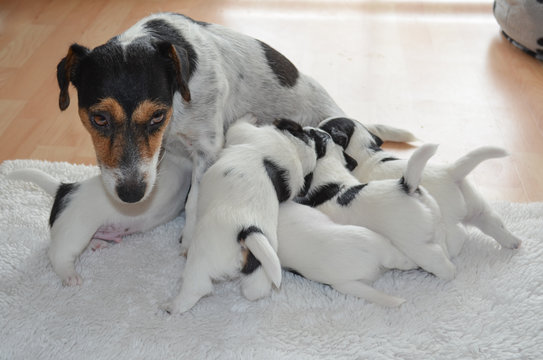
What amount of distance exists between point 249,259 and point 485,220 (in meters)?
1.28

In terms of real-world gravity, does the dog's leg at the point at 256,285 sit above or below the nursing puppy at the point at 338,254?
below

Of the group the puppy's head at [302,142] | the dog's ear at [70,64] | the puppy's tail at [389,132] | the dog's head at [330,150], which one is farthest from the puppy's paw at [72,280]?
the puppy's tail at [389,132]

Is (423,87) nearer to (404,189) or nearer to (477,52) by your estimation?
(477,52)

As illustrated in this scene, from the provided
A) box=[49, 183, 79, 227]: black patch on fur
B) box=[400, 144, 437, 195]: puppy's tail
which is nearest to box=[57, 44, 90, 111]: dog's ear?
box=[49, 183, 79, 227]: black patch on fur

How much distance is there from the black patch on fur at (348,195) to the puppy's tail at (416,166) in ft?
0.78

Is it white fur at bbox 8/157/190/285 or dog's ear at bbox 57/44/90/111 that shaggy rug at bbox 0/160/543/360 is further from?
dog's ear at bbox 57/44/90/111

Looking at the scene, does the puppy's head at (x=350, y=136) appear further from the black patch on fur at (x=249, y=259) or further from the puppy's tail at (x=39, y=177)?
the puppy's tail at (x=39, y=177)

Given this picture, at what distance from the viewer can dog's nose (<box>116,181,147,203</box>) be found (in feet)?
9.04

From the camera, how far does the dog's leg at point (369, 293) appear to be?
2.78 m

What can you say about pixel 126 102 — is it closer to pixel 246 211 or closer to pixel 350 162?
pixel 246 211

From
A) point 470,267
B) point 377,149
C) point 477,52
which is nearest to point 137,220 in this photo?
point 377,149

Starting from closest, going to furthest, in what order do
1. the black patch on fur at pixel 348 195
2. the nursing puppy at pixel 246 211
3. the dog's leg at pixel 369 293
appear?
the nursing puppy at pixel 246 211 < the dog's leg at pixel 369 293 < the black patch on fur at pixel 348 195

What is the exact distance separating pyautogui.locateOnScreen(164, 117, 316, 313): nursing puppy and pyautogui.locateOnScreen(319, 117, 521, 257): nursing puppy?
1.02ft

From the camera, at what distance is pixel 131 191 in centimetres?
277
